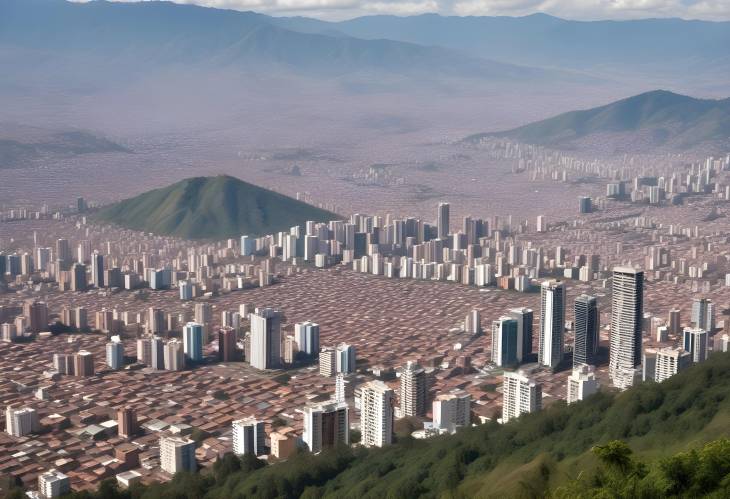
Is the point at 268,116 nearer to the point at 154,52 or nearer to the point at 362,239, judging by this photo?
the point at 154,52

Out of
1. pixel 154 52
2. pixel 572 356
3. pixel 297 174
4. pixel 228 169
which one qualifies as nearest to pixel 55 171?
pixel 228 169

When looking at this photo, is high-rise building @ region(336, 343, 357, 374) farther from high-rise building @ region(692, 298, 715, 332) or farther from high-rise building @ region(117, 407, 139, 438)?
high-rise building @ region(692, 298, 715, 332)

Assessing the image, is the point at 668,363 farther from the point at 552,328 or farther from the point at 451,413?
the point at 451,413

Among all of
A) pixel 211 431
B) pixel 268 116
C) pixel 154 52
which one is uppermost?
pixel 154 52

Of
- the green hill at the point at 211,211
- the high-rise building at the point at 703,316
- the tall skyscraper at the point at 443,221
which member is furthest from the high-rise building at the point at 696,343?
the green hill at the point at 211,211

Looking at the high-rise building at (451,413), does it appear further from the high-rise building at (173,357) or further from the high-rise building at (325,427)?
the high-rise building at (173,357)

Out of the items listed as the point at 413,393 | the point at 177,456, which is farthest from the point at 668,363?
the point at 177,456

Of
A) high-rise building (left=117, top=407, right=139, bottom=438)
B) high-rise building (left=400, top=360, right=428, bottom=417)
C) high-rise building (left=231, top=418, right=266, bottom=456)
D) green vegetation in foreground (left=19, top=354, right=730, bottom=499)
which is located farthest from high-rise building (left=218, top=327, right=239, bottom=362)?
green vegetation in foreground (left=19, top=354, right=730, bottom=499)
